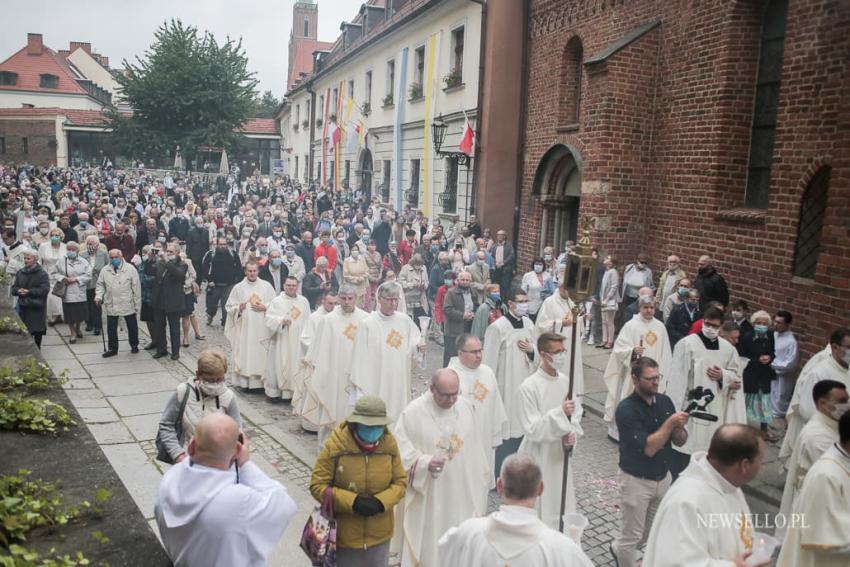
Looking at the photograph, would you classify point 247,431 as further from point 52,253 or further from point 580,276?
point 52,253

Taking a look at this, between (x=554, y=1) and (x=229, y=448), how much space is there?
15.5m

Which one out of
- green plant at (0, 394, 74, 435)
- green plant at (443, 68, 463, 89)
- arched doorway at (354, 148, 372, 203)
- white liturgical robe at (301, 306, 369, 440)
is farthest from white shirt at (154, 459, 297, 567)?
arched doorway at (354, 148, 372, 203)

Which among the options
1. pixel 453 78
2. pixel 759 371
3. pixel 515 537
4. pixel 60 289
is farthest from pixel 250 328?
pixel 453 78

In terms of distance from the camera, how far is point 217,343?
12.7 m

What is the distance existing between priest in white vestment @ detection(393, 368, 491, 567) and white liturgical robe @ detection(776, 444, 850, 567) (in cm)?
214

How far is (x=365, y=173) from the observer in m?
29.2

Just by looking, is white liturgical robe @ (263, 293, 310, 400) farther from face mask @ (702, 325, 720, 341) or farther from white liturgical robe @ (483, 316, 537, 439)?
face mask @ (702, 325, 720, 341)

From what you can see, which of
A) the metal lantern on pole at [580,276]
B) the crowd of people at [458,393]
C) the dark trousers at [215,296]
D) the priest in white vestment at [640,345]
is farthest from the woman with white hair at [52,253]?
the metal lantern on pole at [580,276]

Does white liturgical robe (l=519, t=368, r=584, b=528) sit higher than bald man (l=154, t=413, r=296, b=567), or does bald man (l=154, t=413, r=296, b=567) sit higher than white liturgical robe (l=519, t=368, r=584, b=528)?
bald man (l=154, t=413, r=296, b=567)

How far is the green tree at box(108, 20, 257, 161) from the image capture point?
131ft

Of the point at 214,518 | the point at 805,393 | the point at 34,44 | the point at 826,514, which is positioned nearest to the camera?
the point at 214,518

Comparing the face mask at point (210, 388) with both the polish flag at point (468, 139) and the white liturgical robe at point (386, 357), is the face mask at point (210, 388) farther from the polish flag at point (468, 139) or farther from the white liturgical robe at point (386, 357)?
the polish flag at point (468, 139)

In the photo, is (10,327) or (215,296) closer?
(10,327)

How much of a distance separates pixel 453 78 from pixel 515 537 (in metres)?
18.2
